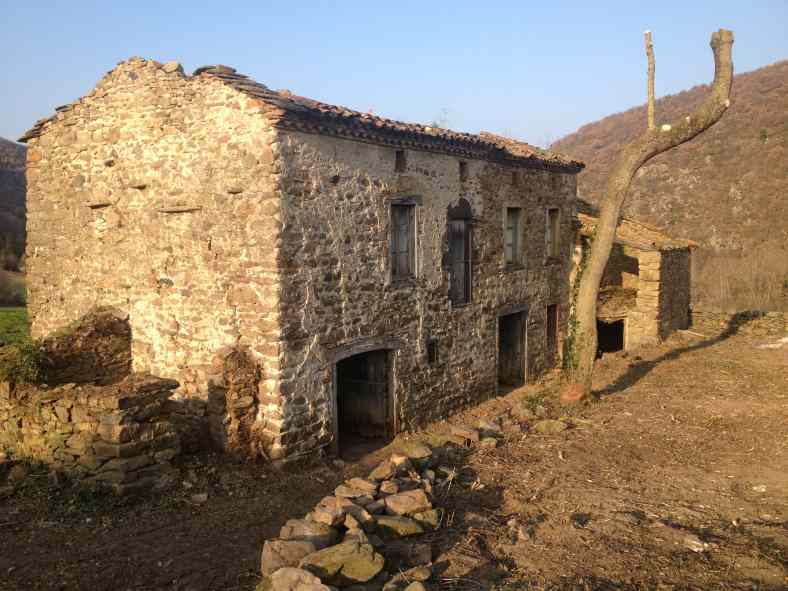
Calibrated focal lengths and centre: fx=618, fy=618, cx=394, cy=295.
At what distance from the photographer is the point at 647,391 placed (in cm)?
1168

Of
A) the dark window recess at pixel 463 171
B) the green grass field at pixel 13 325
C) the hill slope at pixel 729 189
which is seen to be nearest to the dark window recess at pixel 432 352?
the dark window recess at pixel 463 171

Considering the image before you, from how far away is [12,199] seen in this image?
3650 centimetres

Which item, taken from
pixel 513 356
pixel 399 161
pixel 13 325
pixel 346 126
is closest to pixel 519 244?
pixel 513 356

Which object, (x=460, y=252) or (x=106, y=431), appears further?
(x=460, y=252)

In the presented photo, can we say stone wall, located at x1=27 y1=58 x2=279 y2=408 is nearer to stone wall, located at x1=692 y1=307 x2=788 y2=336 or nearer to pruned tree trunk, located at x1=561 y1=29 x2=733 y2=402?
pruned tree trunk, located at x1=561 y1=29 x2=733 y2=402

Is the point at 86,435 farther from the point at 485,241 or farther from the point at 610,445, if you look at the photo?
the point at 485,241

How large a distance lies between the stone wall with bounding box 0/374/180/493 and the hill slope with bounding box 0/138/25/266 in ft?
87.8

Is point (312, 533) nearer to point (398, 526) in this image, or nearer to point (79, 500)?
point (398, 526)

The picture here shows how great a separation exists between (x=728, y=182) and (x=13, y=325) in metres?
33.4

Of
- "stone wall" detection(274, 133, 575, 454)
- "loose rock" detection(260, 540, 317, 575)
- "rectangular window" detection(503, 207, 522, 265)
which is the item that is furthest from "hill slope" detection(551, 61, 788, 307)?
"loose rock" detection(260, 540, 317, 575)

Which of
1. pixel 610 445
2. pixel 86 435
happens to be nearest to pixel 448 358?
pixel 610 445

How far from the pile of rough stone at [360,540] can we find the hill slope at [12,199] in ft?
101

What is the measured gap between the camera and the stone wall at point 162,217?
326 inches

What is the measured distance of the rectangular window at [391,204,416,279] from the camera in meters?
10.2
